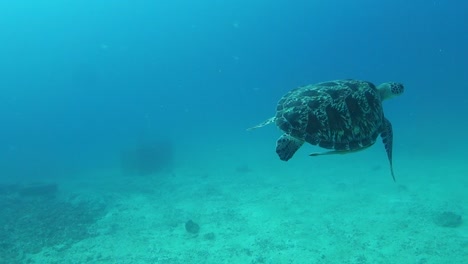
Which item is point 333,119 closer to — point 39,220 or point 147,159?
point 39,220

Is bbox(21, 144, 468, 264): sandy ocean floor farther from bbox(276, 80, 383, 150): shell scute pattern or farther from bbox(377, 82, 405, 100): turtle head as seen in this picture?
bbox(276, 80, 383, 150): shell scute pattern

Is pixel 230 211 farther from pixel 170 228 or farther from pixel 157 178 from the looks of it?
pixel 157 178

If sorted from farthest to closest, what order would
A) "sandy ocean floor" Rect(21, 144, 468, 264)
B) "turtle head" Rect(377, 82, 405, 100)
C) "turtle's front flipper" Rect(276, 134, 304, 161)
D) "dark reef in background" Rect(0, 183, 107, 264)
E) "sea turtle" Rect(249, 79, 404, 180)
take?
"dark reef in background" Rect(0, 183, 107, 264) → "sandy ocean floor" Rect(21, 144, 468, 264) → "turtle head" Rect(377, 82, 405, 100) → "sea turtle" Rect(249, 79, 404, 180) → "turtle's front flipper" Rect(276, 134, 304, 161)

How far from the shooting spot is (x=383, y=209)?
14086mm

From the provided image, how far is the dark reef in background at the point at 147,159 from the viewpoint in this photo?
2677 cm

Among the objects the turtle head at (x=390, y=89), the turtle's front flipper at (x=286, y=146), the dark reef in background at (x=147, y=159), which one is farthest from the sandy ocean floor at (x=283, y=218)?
the turtle's front flipper at (x=286, y=146)

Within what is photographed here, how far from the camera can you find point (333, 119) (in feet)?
19.7

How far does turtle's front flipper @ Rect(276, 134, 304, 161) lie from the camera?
18.8 feet

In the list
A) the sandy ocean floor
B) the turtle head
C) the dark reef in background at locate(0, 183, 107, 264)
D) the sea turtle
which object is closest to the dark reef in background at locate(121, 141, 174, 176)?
the sandy ocean floor

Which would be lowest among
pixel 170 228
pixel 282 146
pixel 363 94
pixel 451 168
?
pixel 451 168

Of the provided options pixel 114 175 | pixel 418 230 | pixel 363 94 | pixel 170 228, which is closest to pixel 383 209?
pixel 418 230

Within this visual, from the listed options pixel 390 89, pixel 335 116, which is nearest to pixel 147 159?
pixel 390 89

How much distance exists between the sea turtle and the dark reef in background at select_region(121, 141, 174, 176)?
20.9 metres

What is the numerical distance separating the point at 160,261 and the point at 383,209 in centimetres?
857
